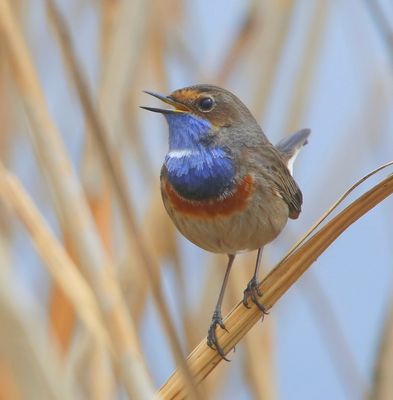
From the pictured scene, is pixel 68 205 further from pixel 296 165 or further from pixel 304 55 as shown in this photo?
pixel 296 165

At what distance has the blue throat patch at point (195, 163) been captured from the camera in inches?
89.1

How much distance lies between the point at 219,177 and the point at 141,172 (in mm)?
556

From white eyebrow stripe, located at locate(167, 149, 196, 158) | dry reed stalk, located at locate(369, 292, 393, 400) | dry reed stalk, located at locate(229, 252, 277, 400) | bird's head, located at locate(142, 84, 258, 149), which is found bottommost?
dry reed stalk, located at locate(229, 252, 277, 400)

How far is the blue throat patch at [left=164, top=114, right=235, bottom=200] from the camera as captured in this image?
7.43 ft

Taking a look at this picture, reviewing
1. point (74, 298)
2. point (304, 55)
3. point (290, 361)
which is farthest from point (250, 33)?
point (290, 361)

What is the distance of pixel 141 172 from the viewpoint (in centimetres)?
278

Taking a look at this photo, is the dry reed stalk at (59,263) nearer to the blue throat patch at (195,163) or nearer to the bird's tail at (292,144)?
the blue throat patch at (195,163)

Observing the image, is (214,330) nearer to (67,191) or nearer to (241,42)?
(67,191)

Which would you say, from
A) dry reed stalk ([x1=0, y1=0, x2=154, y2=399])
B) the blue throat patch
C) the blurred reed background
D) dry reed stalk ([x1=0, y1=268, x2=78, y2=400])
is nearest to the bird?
the blue throat patch

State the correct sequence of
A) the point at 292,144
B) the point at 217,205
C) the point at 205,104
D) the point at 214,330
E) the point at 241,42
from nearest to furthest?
the point at 214,330, the point at 217,205, the point at 205,104, the point at 292,144, the point at 241,42

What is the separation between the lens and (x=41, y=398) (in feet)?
4.91

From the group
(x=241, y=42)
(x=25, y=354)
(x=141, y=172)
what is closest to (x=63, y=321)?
(x=141, y=172)

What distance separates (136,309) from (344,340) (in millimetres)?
632

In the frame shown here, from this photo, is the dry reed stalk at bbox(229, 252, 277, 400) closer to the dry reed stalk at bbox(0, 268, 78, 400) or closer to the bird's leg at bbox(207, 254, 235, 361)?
the bird's leg at bbox(207, 254, 235, 361)
